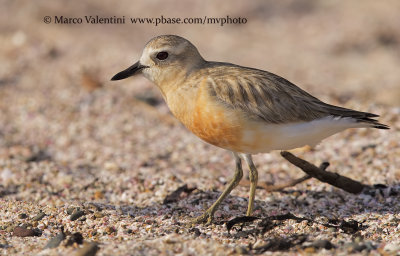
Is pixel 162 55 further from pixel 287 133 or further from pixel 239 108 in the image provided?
pixel 287 133

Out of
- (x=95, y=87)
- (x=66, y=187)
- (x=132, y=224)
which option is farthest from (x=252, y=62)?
(x=132, y=224)

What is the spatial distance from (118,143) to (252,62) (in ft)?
15.9

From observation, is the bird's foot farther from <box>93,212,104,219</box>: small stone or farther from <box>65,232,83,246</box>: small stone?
<box>65,232,83,246</box>: small stone

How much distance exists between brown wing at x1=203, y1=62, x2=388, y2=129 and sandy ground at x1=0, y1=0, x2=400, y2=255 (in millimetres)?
817

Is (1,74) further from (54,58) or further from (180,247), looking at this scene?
(180,247)

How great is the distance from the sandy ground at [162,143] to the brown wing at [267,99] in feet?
2.68

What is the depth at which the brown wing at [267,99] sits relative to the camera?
13.2 feet

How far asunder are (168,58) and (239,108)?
785 millimetres

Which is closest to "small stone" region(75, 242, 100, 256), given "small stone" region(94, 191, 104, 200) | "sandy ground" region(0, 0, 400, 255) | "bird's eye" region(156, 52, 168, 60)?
"sandy ground" region(0, 0, 400, 255)

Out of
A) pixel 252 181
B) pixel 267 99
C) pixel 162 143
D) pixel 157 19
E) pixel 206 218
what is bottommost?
pixel 206 218

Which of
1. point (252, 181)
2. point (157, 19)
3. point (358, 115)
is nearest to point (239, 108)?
point (252, 181)

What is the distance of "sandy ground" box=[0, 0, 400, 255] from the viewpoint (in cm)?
381

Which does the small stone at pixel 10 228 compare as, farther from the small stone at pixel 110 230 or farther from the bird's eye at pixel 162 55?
the bird's eye at pixel 162 55

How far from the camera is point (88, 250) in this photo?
3275 millimetres
